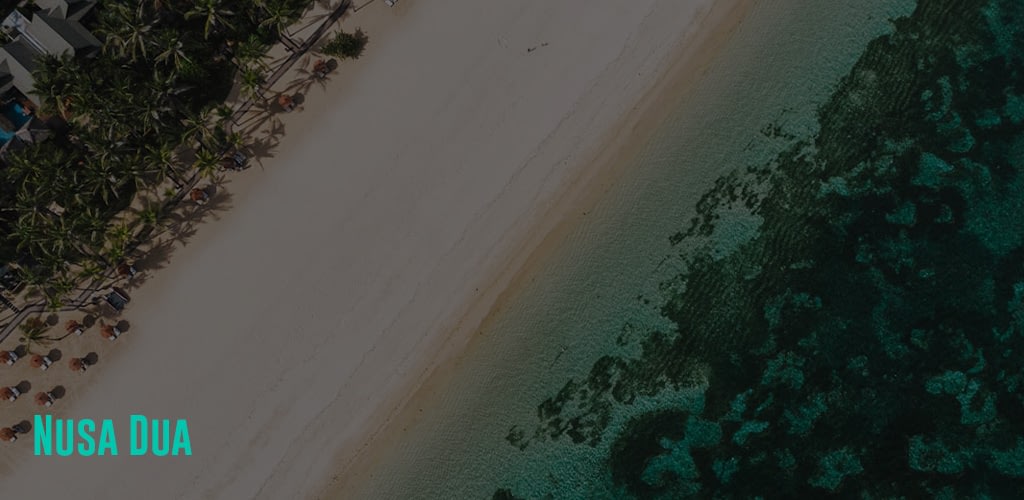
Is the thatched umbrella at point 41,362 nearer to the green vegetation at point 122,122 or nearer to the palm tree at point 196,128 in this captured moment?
the green vegetation at point 122,122

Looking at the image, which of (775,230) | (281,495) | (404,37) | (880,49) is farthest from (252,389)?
(880,49)

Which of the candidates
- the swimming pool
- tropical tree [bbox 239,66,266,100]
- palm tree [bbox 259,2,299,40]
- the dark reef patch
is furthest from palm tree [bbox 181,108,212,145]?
the dark reef patch

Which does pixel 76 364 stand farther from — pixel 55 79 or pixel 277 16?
pixel 277 16

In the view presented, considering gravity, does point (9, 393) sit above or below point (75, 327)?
below

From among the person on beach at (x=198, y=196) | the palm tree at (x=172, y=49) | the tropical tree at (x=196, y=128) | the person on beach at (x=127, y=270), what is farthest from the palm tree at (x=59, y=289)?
the palm tree at (x=172, y=49)

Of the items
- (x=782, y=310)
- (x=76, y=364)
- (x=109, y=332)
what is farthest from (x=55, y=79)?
(x=782, y=310)
